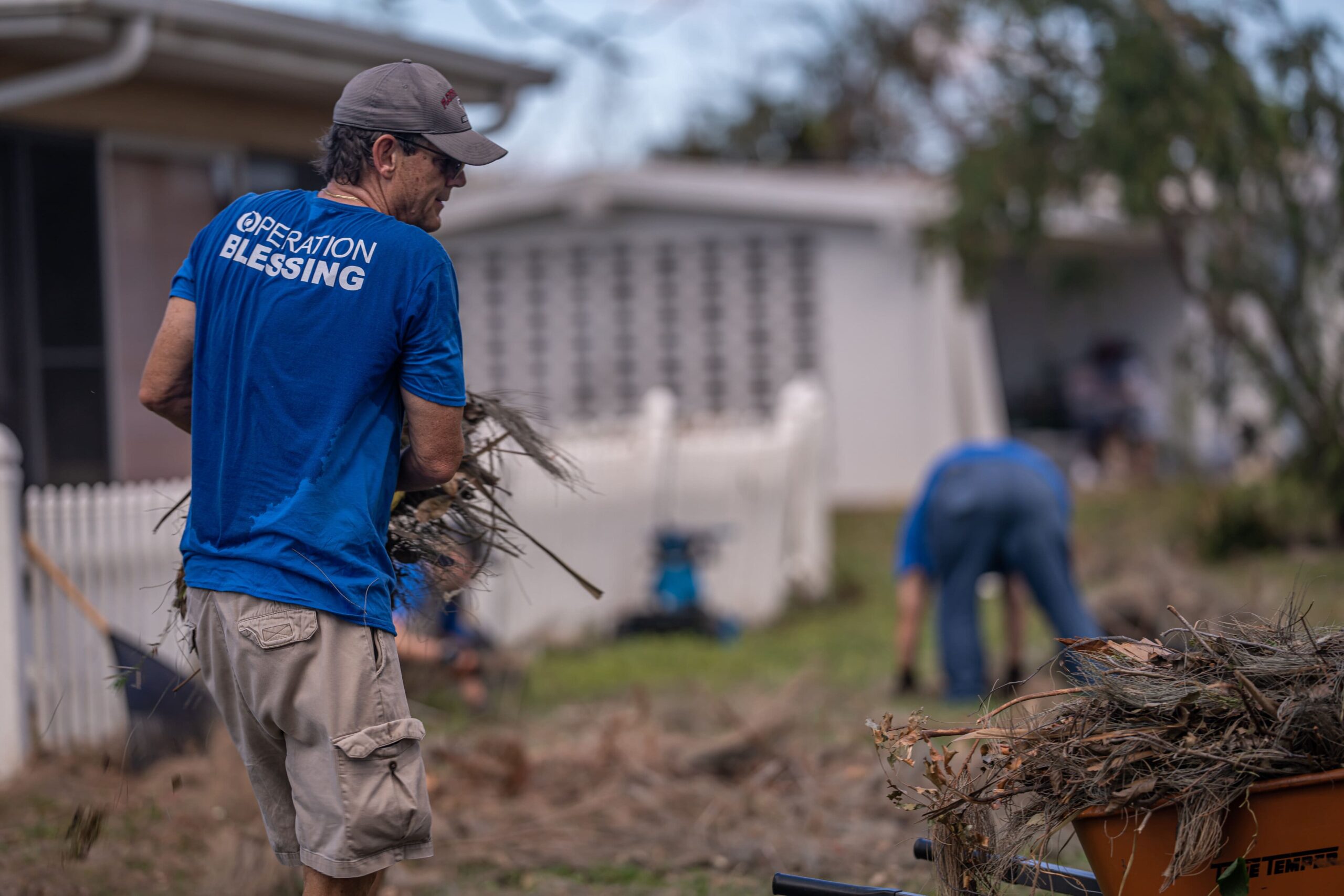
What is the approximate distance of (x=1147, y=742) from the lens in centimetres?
250

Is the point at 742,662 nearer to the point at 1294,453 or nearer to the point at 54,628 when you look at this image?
the point at 54,628

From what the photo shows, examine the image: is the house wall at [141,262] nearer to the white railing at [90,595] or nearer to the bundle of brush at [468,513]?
the white railing at [90,595]

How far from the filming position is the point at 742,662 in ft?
29.9

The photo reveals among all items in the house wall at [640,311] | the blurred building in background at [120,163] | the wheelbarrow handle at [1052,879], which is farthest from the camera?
the house wall at [640,311]

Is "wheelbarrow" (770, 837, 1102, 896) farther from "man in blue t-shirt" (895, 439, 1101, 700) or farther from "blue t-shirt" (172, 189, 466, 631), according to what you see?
"man in blue t-shirt" (895, 439, 1101, 700)

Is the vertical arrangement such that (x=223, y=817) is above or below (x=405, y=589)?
below

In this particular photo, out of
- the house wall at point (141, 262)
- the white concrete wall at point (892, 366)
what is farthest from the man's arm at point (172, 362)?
the white concrete wall at point (892, 366)

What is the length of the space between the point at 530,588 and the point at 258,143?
134 inches

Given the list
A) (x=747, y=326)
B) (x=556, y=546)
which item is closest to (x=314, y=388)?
(x=556, y=546)

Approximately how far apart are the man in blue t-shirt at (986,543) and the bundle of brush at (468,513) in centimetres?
401

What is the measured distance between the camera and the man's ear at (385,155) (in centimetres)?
286

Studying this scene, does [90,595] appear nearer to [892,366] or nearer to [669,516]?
[669,516]

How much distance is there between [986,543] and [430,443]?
4.83 meters

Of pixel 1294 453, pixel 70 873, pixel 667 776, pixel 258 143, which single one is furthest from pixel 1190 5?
pixel 70 873
